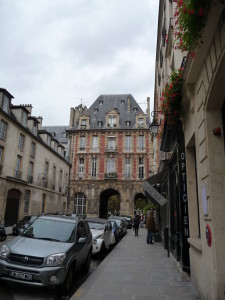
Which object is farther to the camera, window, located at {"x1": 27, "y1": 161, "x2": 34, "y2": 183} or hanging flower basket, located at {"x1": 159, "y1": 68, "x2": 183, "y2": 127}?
window, located at {"x1": 27, "y1": 161, "x2": 34, "y2": 183}

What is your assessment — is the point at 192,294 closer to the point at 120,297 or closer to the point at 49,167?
the point at 120,297

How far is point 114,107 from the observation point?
43.0 metres

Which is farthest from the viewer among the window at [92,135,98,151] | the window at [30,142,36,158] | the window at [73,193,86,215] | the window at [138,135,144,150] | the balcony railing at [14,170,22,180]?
the window at [92,135,98,151]

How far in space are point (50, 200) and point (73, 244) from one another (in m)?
26.4

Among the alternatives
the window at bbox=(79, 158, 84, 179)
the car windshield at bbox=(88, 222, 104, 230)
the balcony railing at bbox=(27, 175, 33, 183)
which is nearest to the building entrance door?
the balcony railing at bbox=(27, 175, 33, 183)

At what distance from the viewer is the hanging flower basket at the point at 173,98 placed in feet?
20.0

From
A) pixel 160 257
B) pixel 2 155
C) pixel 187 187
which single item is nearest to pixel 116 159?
pixel 2 155

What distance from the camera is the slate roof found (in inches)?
Answer: 1610

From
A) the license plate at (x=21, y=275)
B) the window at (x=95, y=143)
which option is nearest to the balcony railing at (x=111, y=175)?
the window at (x=95, y=143)

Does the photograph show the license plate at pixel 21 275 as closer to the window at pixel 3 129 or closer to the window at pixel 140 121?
the window at pixel 3 129

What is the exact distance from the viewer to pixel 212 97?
432 centimetres

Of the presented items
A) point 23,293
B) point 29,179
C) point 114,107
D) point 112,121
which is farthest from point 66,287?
point 114,107

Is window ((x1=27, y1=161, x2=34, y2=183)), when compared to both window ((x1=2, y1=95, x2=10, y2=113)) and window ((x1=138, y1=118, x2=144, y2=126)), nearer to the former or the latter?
window ((x1=2, y1=95, x2=10, y2=113))

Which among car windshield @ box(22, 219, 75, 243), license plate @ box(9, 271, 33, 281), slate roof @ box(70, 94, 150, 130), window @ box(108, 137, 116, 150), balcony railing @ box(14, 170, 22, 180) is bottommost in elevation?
license plate @ box(9, 271, 33, 281)
